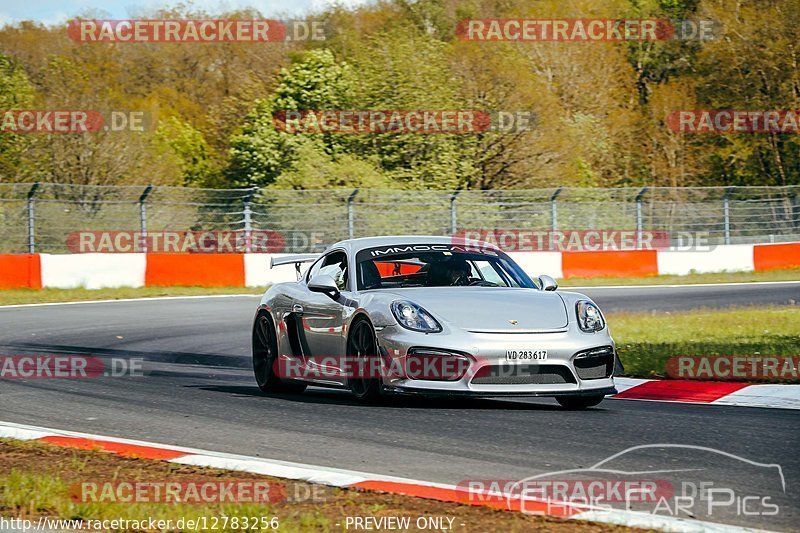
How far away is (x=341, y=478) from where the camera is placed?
5484 millimetres

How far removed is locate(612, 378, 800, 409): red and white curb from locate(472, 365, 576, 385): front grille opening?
167 cm

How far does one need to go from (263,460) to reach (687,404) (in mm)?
3819

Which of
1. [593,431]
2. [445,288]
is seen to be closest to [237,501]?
[593,431]

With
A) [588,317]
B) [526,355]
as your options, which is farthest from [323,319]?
[588,317]

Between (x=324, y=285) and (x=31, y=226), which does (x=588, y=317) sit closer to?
(x=324, y=285)

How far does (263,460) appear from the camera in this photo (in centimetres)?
610

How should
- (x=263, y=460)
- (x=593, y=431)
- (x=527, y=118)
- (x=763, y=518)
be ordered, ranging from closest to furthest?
(x=763, y=518) < (x=263, y=460) < (x=593, y=431) < (x=527, y=118)

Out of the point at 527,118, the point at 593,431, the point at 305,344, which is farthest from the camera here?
the point at 527,118

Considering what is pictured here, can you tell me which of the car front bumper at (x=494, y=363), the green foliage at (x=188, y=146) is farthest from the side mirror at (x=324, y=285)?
the green foliage at (x=188, y=146)

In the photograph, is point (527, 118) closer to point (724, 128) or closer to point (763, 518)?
point (724, 128)

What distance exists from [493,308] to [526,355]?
48 cm

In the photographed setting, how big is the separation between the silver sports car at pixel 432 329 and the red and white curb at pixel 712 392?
3.82 feet

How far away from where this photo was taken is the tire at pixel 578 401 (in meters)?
8.23

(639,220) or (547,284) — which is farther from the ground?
(639,220)
